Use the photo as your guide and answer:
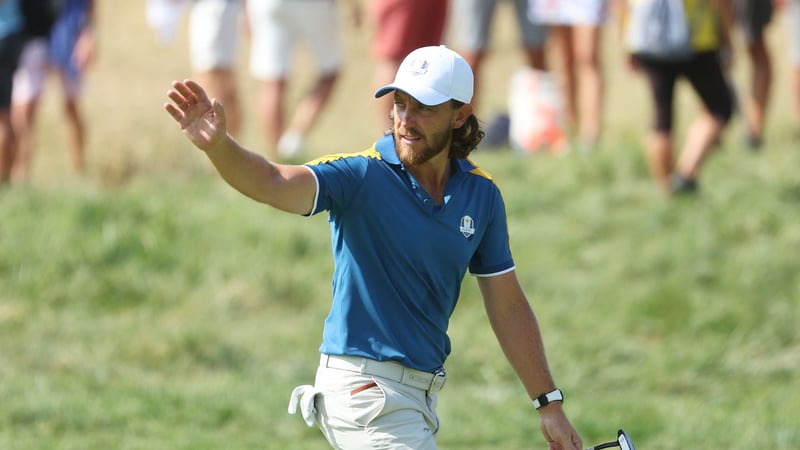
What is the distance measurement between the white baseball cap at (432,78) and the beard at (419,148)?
138 mm

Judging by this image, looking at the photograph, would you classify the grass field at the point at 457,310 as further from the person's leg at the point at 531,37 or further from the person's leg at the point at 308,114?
the person's leg at the point at 531,37

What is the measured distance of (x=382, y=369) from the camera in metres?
5.21

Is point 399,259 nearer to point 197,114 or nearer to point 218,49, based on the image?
point 197,114

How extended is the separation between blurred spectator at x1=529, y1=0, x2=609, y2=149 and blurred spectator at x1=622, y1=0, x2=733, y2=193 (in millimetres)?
784

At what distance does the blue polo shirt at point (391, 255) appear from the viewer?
518 centimetres

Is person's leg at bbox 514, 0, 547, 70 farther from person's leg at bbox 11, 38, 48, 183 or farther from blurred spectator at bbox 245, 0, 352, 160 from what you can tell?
person's leg at bbox 11, 38, 48, 183

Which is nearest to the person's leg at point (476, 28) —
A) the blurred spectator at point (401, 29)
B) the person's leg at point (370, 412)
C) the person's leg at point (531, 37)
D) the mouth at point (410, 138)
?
the person's leg at point (531, 37)

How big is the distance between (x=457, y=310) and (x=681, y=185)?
7.02ft

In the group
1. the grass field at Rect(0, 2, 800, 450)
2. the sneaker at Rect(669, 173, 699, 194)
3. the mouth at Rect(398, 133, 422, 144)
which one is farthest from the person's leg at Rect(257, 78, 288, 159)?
the mouth at Rect(398, 133, 422, 144)

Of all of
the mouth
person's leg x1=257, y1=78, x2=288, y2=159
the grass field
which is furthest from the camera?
person's leg x1=257, y1=78, x2=288, y2=159

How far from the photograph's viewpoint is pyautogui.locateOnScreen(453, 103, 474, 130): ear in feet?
17.6

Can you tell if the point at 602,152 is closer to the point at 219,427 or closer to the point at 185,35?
the point at 219,427

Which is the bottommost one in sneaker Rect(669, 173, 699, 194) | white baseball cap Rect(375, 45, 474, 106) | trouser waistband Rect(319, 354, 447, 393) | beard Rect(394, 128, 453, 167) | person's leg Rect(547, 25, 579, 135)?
trouser waistband Rect(319, 354, 447, 393)

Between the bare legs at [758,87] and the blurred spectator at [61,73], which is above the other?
the blurred spectator at [61,73]
